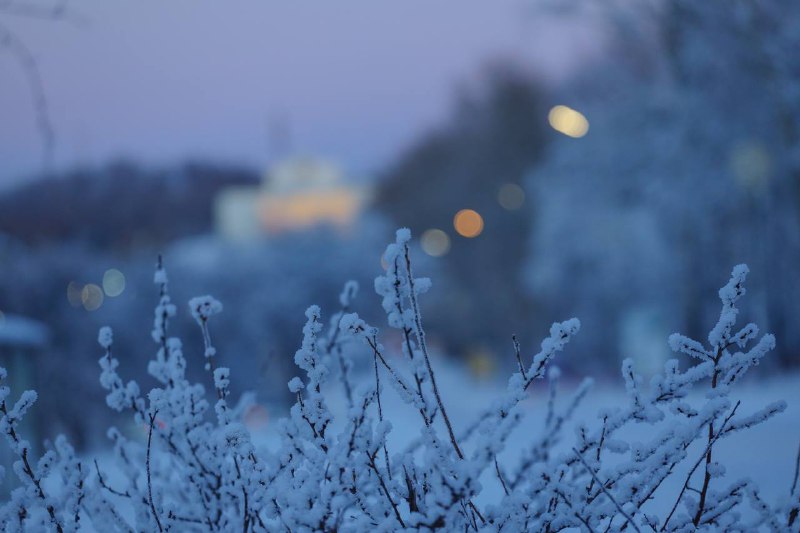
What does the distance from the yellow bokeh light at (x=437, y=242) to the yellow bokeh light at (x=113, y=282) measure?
19198mm

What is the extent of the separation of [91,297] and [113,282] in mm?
1355

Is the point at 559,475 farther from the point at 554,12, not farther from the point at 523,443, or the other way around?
the point at 554,12

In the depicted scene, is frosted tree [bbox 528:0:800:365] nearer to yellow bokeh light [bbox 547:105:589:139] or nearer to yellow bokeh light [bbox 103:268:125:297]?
yellow bokeh light [bbox 547:105:589:139]

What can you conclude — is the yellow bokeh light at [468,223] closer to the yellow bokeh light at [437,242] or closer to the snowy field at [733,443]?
the yellow bokeh light at [437,242]

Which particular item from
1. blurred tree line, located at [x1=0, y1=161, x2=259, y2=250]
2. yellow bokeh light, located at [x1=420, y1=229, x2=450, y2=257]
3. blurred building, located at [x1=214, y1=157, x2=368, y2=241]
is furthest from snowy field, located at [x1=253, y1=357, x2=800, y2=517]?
yellow bokeh light, located at [x1=420, y1=229, x2=450, y2=257]

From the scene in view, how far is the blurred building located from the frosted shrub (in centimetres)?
3920

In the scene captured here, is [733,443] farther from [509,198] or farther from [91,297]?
[509,198]

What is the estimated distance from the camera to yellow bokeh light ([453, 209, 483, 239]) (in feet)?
138

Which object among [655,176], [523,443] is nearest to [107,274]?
[655,176]

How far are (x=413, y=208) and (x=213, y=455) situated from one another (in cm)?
4788

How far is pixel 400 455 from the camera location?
2.49m

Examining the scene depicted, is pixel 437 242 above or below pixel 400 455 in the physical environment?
above

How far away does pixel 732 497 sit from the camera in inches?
98.0

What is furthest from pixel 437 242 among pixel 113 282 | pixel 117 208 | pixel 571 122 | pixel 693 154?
pixel 693 154
